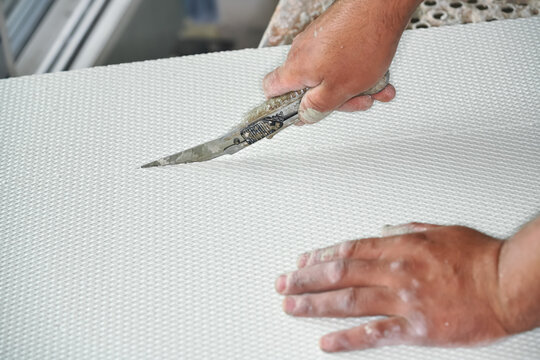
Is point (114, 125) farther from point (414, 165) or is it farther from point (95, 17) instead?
point (95, 17)

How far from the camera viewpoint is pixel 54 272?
2.46ft

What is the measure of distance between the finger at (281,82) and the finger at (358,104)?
0.09m

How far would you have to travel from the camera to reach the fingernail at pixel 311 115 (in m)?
0.84

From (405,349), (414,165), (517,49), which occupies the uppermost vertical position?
(517,49)

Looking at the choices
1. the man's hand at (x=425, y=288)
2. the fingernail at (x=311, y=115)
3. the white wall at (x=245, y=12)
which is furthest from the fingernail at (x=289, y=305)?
the white wall at (x=245, y=12)

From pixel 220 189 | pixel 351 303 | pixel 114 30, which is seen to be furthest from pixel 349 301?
pixel 114 30

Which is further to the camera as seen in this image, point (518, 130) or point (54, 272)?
point (518, 130)

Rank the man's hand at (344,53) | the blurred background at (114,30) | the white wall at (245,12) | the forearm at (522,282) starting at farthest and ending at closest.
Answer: the white wall at (245,12) < the blurred background at (114,30) < the man's hand at (344,53) < the forearm at (522,282)

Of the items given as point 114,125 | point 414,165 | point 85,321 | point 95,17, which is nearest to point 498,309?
point 414,165

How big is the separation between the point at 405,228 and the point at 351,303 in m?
0.14

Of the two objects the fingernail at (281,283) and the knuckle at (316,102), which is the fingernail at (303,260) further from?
the knuckle at (316,102)

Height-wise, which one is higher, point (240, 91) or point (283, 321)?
point (240, 91)

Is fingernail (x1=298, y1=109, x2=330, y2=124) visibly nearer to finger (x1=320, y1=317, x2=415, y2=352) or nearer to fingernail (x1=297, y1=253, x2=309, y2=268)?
fingernail (x1=297, y1=253, x2=309, y2=268)

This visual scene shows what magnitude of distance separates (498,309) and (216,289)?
36 centimetres
